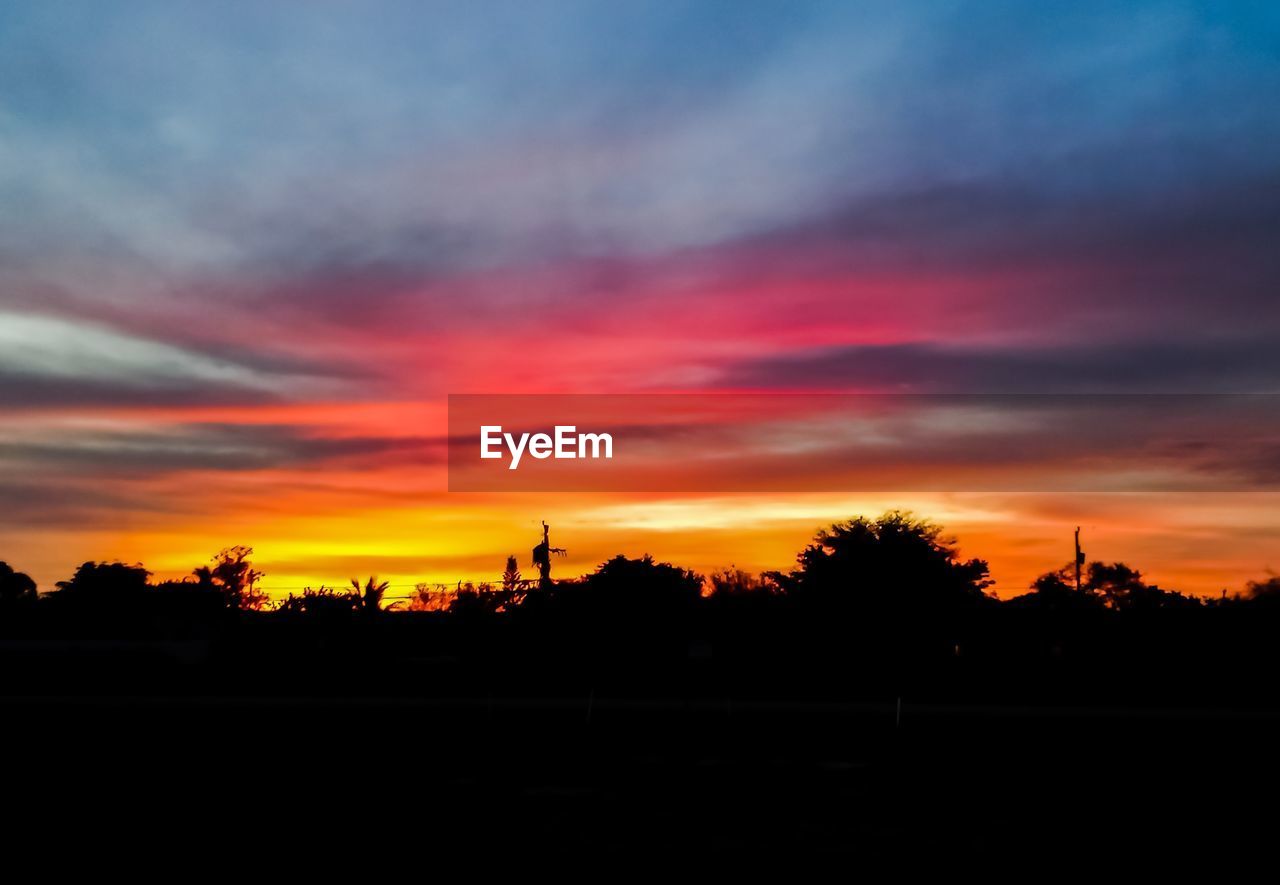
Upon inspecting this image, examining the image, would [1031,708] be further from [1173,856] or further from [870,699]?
[1173,856]

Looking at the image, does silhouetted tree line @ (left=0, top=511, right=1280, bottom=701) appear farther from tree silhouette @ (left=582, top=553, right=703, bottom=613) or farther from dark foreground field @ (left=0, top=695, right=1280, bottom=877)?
dark foreground field @ (left=0, top=695, right=1280, bottom=877)

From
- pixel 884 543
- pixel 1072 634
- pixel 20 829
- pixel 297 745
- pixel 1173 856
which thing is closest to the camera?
pixel 1173 856

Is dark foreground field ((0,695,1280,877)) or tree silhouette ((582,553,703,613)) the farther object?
tree silhouette ((582,553,703,613))

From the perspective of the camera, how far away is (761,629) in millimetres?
68250

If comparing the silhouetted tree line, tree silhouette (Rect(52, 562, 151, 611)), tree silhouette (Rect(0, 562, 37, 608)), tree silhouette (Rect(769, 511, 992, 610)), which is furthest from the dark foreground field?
tree silhouette (Rect(0, 562, 37, 608))

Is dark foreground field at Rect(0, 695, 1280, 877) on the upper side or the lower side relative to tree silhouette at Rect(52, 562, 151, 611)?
lower

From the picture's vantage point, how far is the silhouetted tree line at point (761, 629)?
180 feet

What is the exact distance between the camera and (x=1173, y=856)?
48.2 feet

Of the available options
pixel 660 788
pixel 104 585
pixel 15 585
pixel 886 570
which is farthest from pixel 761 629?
pixel 15 585

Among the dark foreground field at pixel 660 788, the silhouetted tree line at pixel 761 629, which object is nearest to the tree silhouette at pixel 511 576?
the silhouetted tree line at pixel 761 629

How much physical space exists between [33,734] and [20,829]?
2019cm

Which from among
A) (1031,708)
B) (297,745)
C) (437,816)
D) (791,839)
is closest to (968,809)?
(791,839)

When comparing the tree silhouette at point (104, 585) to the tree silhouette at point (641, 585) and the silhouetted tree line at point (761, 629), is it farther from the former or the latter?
the tree silhouette at point (641, 585)

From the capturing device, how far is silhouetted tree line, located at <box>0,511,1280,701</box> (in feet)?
180
